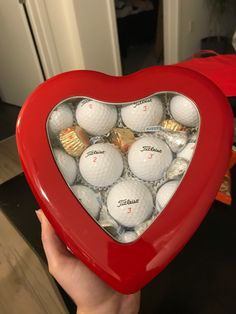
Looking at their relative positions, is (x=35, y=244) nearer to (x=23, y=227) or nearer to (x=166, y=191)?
(x=23, y=227)

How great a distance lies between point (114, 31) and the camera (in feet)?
6.05

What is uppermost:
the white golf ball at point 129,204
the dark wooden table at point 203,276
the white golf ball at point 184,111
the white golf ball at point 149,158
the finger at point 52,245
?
the white golf ball at point 184,111

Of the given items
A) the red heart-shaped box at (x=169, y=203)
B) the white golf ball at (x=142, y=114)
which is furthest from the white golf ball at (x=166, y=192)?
the white golf ball at (x=142, y=114)

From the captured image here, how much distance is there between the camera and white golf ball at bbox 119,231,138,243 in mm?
458

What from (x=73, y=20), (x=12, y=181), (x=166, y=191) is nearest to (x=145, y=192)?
(x=166, y=191)

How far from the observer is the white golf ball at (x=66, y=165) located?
494 millimetres

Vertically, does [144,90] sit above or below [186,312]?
above

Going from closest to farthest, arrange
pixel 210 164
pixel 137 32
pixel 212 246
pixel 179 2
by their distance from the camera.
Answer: pixel 210 164
pixel 212 246
pixel 179 2
pixel 137 32

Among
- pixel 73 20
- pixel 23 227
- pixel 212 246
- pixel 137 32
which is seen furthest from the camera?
pixel 137 32

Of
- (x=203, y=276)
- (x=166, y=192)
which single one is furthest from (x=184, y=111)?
(x=203, y=276)

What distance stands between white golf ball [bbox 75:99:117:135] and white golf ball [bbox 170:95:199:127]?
0.11 meters

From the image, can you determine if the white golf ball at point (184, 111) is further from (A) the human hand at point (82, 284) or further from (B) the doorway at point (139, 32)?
(B) the doorway at point (139, 32)

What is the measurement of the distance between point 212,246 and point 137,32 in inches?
106

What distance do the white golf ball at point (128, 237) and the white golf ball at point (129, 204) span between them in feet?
0.05
